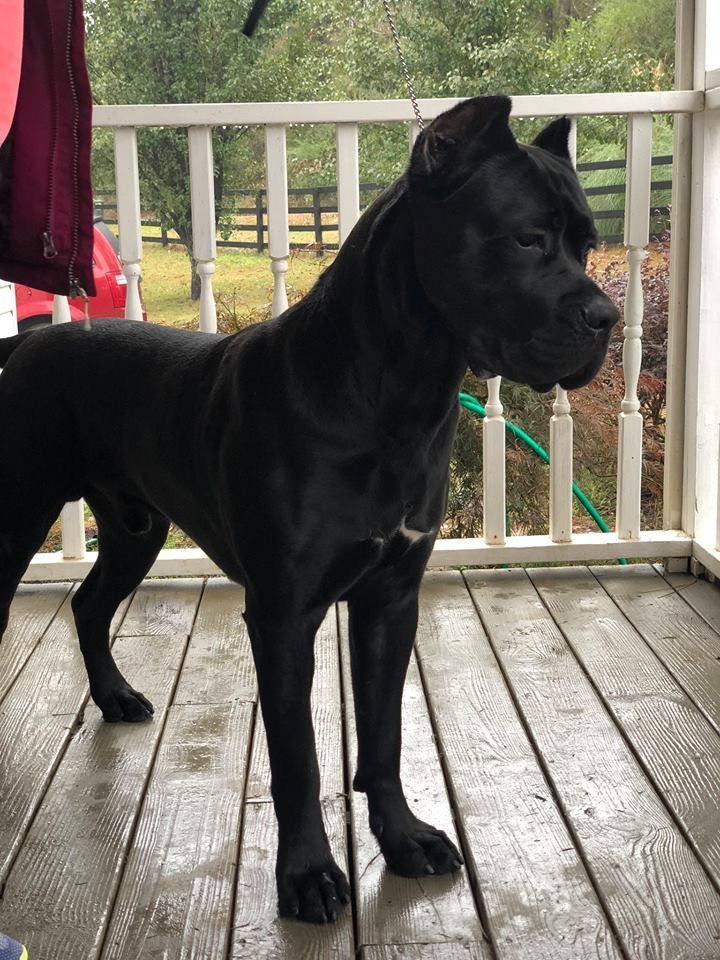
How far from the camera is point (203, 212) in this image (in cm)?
294

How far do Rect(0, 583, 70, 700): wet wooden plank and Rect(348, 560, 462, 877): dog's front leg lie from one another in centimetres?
93

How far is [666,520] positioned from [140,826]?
184 centimetres

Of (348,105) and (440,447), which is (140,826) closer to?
(440,447)

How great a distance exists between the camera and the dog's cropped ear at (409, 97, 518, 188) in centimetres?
139

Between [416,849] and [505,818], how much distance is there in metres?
0.21

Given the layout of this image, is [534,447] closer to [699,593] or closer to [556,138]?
[699,593]

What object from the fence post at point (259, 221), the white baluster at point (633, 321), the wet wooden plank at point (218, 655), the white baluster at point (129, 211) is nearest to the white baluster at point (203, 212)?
the white baluster at point (129, 211)

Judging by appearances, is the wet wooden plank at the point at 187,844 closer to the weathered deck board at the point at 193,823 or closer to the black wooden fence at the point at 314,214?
the weathered deck board at the point at 193,823

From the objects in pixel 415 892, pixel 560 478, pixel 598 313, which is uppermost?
pixel 598 313

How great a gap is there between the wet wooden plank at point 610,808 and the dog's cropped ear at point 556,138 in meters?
0.98

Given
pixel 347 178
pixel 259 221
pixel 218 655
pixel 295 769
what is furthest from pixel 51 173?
pixel 259 221

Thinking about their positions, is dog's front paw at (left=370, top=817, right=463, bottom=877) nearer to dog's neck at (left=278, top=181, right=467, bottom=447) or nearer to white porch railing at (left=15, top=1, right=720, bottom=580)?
dog's neck at (left=278, top=181, right=467, bottom=447)

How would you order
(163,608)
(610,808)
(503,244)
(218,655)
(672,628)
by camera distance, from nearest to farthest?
(503,244), (610,808), (218,655), (672,628), (163,608)

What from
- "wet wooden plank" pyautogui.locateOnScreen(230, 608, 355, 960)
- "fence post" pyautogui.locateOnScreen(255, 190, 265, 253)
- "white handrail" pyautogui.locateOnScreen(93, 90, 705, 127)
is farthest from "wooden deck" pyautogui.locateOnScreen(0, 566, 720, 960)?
"fence post" pyautogui.locateOnScreen(255, 190, 265, 253)
